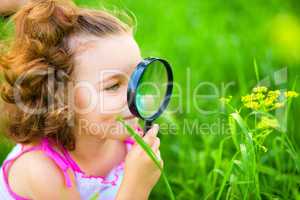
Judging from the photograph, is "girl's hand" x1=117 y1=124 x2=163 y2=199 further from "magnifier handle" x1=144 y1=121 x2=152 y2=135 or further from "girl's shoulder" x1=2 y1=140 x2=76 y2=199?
"girl's shoulder" x1=2 y1=140 x2=76 y2=199

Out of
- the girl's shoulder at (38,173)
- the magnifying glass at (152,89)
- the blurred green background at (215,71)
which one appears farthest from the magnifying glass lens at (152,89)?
the girl's shoulder at (38,173)

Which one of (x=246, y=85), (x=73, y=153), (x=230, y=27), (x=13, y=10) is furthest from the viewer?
(x=230, y=27)

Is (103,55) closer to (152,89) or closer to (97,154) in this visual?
(97,154)

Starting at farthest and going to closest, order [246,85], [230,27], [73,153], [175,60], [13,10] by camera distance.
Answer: [230,27]
[175,60]
[246,85]
[13,10]
[73,153]

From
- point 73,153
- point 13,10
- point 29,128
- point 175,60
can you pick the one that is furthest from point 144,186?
point 175,60

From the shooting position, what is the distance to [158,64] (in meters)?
2.03

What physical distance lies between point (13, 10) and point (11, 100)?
43cm

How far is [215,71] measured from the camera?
10.4ft

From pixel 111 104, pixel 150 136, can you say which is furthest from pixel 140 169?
pixel 111 104

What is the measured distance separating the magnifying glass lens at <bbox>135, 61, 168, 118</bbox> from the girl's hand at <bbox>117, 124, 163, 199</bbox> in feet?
0.28

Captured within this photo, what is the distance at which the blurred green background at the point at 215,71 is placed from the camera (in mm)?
2291

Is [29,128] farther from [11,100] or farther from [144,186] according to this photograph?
[144,186]

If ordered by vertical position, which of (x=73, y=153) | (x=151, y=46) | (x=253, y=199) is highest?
(x=151, y=46)

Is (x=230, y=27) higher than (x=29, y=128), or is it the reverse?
(x=230, y=27)
